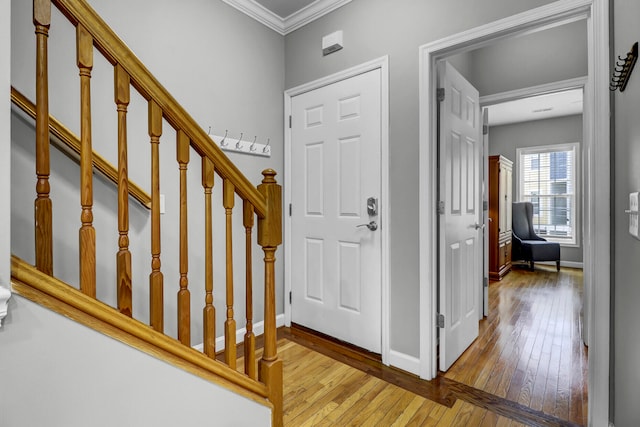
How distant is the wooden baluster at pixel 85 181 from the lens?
0.94 metres

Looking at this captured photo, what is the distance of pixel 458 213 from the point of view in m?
2.36

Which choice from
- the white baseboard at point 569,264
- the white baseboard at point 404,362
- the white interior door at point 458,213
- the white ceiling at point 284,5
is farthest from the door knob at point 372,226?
the white baseboard at point 569,264

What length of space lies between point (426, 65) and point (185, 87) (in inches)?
61.6

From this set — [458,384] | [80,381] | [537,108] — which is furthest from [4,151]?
[537,108]

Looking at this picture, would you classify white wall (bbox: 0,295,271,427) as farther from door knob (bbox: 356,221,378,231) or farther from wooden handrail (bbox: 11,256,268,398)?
door knob (bbox: 356,221,378,231)

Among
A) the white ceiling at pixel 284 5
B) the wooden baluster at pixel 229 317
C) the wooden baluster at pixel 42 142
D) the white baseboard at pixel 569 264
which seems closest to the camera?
the wooden baluster at pixel 42 142

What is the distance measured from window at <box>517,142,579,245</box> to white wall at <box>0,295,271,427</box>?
21.8ft

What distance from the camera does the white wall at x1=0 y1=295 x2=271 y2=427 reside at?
2.64 ft

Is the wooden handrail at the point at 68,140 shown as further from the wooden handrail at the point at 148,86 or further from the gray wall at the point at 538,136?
the gray wall at the point at 538,136

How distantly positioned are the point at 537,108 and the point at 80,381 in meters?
6.20

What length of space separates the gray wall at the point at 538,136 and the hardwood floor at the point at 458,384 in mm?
3491

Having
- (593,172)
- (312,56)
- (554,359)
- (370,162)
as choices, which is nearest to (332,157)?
(370,162)

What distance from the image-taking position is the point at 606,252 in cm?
149

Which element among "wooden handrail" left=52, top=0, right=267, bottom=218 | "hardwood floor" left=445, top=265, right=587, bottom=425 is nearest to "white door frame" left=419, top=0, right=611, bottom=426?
"hardwood floor" left=445, top=265, right=587, bottom=425
